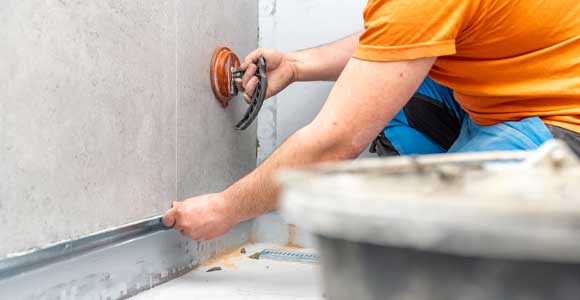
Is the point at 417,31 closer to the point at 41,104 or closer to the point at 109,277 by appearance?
the point at 41,104

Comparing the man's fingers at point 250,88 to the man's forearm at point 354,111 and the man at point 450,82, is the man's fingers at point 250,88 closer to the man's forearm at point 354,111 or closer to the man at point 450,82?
the man at point 450,82

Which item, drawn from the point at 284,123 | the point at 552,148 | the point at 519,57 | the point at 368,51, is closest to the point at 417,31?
the point at 368,51

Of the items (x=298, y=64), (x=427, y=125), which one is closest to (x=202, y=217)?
(x=298, y=64)

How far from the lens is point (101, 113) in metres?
1.02

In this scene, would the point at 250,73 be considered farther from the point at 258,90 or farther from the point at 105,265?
the point at 105,265

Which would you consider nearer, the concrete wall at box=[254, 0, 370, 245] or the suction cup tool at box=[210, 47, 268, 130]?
the suction cup tool at box=[210, 47, 268, 130]

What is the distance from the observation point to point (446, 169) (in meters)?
0.37

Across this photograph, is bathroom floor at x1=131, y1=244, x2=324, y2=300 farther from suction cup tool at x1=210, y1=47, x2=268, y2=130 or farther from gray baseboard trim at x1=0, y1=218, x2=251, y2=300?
suction cup tool at x1=210, y1=47, x2=268, y2=130

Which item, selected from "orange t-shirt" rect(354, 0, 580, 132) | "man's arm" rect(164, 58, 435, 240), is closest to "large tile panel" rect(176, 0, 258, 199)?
"man's arm" rect(164, 58, 435, 240)

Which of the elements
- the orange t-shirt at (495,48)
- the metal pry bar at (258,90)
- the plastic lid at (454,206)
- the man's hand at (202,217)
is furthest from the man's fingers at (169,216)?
the plastic lid at (454,206)

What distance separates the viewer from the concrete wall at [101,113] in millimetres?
838

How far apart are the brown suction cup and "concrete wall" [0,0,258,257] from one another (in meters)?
0.02

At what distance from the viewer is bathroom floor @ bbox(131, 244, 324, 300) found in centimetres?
116

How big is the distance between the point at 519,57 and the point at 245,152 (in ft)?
2.89
